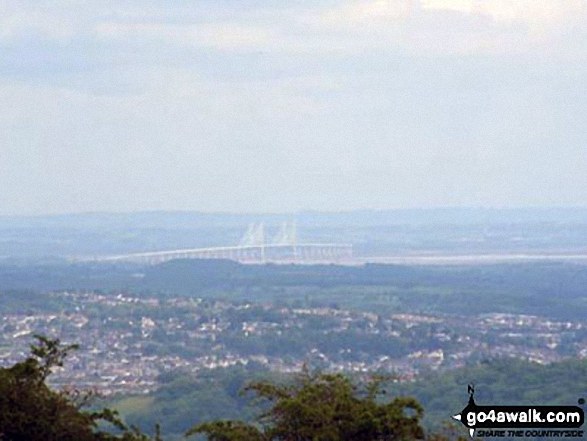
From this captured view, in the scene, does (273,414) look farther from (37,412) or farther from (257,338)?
(257,338)

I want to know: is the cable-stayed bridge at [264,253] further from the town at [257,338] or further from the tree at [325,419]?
the tree at [325,419]

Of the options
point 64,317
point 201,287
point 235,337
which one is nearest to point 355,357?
point 235,337

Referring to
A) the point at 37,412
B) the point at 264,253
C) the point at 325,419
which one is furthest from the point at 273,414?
the point at 264,253

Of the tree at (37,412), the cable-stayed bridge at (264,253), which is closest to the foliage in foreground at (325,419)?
the tree at (37,412)

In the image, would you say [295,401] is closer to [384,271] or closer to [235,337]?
[235,337]

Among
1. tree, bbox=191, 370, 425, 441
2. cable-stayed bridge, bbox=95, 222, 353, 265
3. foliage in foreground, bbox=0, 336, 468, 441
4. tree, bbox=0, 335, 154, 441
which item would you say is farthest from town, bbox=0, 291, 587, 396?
cable-stayed bridge, bbox=95, 222, 353, 265

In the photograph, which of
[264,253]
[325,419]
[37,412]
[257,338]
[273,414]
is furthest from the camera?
[264,253]
